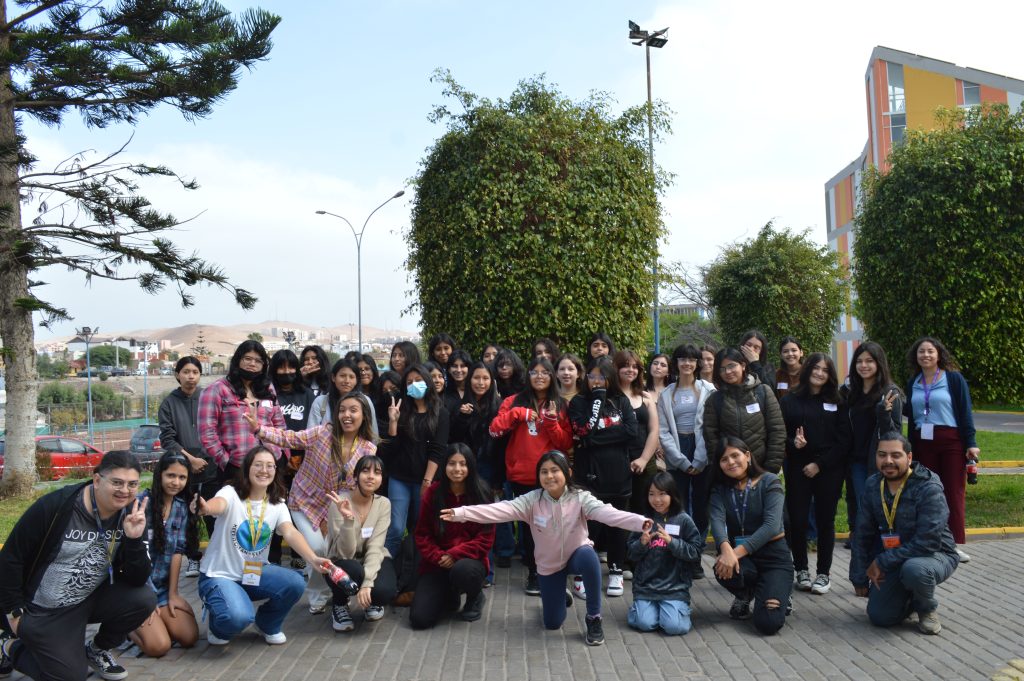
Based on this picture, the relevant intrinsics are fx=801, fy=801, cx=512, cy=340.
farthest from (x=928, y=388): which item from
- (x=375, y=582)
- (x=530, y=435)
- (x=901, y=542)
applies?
(x=375, y=582)

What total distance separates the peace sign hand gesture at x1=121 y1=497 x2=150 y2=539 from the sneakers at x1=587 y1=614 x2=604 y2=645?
8.36ft

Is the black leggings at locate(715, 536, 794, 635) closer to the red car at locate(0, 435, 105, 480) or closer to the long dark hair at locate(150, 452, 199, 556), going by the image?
the long dark hair at locate(150, 452, 199, 556)

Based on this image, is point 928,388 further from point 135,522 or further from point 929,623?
point 135,522

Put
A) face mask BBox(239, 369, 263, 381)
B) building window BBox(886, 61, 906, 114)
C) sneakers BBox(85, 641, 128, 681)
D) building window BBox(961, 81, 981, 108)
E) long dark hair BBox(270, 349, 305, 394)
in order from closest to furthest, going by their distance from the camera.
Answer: sneakers BBox(85, 641, 128, 681) → face mask BBox(239, 369, 263, 381) → long dark hair BBox(270, 349, 305, 394) → building window BBox(961, 81, 981, 108) → building window BBox(886, 61, 906, 114)

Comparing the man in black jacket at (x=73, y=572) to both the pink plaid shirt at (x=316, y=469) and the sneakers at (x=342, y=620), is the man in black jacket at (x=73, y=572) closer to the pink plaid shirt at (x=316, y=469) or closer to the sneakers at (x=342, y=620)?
the sneakers at (x=342, y=620)

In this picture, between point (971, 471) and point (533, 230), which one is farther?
point (533, 230)

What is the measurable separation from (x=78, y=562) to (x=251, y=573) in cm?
99

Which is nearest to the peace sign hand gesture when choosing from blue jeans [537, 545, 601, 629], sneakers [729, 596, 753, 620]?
blue jeans [537, 545, 601, 629]

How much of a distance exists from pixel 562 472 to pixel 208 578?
7.30 feet

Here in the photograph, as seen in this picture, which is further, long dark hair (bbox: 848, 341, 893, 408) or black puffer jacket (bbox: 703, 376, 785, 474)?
long dark hair (bbox: 848, 341, 893, 408)

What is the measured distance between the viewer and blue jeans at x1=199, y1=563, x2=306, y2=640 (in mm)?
4672

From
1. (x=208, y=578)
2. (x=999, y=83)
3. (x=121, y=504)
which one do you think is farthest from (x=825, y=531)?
(x=999, y=83)

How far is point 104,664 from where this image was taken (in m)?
4.29

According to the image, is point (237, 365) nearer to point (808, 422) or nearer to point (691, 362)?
point (691, 362)
